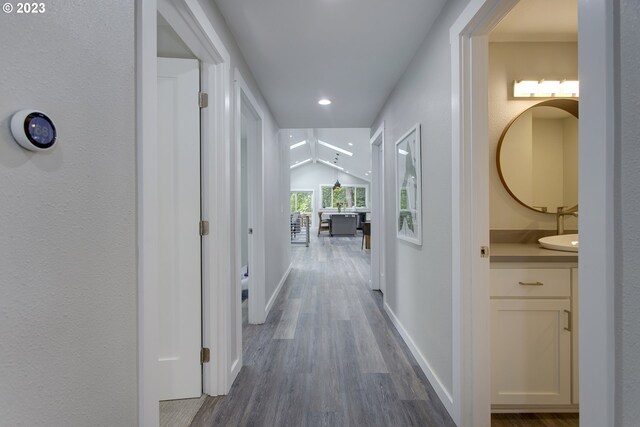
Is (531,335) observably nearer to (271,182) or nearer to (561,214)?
(561,214)

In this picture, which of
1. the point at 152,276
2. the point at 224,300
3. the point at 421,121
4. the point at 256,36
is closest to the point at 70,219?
the point at 152,276

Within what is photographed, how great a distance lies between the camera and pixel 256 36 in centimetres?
217

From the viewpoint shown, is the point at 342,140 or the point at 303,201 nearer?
the point at 342,140

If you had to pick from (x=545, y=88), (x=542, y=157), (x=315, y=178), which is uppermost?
(x=315, y=178)

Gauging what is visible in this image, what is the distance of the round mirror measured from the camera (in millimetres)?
2096

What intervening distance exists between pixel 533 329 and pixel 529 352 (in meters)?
0.12

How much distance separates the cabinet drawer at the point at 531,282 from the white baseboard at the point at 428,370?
2.11ft

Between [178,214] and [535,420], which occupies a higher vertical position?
[178,214]

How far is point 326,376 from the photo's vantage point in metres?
2.15

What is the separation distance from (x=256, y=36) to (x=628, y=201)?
2.19 m

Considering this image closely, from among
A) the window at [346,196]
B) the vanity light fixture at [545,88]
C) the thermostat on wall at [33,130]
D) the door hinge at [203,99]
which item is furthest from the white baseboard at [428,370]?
the window at [346,196]

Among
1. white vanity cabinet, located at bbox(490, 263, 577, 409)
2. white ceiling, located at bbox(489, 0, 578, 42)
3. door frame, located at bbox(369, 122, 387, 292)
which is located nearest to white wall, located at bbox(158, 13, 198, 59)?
white ceiling, located at bbox(489, 0, 578, 42)

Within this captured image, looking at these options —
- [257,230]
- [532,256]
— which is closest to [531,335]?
[532,256]

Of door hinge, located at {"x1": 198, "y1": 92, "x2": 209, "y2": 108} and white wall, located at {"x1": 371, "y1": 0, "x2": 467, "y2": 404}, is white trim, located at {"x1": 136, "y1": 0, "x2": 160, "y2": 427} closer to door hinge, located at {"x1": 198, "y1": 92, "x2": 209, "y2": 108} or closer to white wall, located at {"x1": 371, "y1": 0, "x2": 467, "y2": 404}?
door hinge, located at {"x1": 198, "y1": 92, "x2": 209, "y2": 108}
